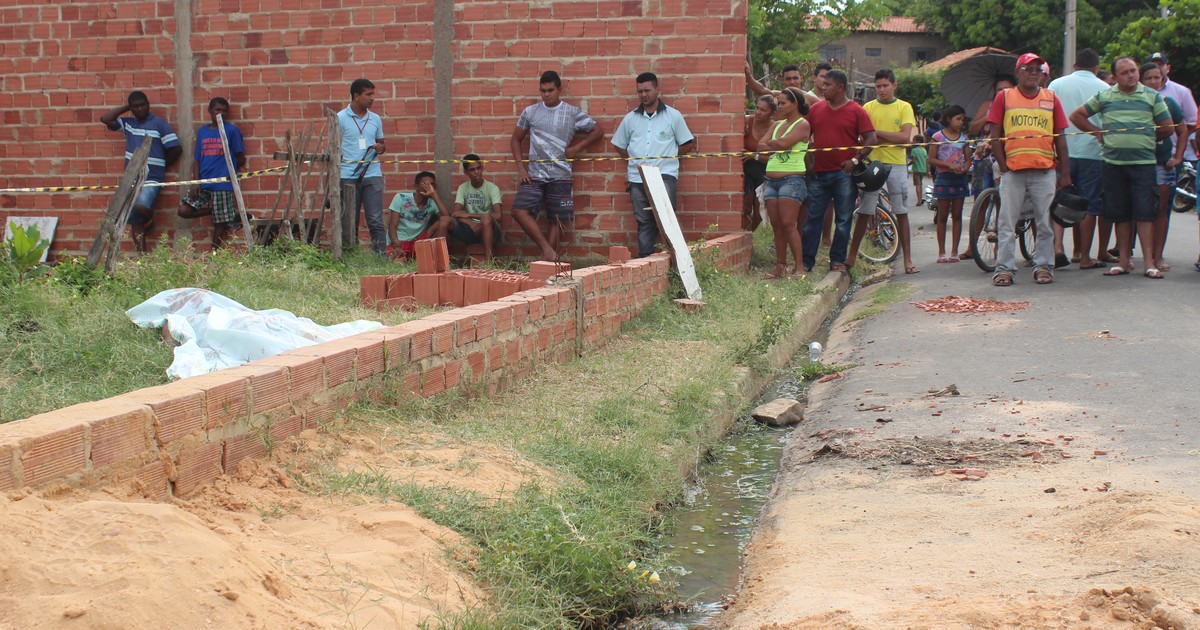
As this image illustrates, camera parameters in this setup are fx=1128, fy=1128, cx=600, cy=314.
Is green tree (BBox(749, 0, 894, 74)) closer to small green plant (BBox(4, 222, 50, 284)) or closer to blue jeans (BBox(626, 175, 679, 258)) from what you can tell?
blue jeans (BBox(626, 175, 679, 258))

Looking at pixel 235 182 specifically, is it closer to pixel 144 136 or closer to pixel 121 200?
pixel 144 136

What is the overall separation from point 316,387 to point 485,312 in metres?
1.35

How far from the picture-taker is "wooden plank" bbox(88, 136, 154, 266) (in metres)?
7.36

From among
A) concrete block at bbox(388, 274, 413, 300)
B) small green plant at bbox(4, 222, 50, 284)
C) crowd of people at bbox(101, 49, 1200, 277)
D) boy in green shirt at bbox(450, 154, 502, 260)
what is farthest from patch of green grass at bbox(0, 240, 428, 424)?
crowd of people at bbox(101, 49, 1200, 277)

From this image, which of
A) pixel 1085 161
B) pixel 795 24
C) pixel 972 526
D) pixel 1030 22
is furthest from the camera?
pixel 1030 22

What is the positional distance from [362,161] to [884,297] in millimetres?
4855

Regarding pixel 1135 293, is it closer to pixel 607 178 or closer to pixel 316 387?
pixel 607 178

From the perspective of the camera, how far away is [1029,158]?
9266 mm

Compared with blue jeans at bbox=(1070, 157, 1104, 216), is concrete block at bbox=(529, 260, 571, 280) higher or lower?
lower

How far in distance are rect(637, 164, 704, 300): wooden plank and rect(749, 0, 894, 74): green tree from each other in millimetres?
16904

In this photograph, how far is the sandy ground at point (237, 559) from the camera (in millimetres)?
2584

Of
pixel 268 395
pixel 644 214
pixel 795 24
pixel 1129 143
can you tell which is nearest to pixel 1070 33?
pixel 795 24

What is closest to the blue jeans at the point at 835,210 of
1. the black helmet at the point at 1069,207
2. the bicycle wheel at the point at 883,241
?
the bicycle wheel at the point at 883,241

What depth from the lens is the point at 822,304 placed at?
9477 mm
